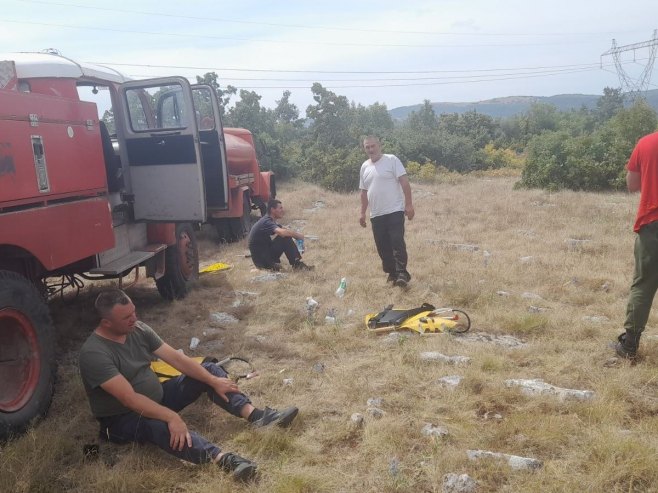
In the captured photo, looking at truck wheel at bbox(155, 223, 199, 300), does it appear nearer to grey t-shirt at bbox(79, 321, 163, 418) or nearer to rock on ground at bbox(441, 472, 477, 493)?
grey t-shirt at bbox(79, 321, 163, 418)

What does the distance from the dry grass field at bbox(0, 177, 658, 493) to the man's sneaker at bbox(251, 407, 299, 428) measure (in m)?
0.07

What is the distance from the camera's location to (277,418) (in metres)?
3.24

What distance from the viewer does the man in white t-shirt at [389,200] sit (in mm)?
6125

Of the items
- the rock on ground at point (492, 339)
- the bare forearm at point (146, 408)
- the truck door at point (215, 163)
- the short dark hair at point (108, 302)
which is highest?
the truck door at point (215, 163)

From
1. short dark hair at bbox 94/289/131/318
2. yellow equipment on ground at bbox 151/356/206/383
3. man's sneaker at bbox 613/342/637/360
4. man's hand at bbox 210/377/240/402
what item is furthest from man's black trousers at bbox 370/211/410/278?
short dark hair at bbox 94/289/131/318

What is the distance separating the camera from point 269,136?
20562 millimetres

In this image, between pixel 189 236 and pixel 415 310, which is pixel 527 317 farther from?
pixel 189 236

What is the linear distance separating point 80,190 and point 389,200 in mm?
3235

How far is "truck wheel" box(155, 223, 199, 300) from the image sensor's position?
20.4 feet

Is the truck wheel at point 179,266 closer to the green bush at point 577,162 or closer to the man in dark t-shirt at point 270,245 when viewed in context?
the man in dark t-shirt at point 270,245

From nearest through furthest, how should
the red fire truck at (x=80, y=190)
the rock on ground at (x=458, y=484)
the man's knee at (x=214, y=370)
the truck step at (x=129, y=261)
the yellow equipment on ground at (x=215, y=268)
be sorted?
1. the rock on ground at (x=458, y=484)
2. the red fire truck at (x=80, y=190)
3. the man's knee at (x=214, y=370)
4. the truck step at (x=129, y=261)
5. the yellow equipment on ground at (x=215, y=268)

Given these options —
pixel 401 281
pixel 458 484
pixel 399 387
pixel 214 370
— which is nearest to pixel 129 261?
pixel 214 370

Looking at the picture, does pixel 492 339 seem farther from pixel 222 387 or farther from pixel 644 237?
pixel 222 387

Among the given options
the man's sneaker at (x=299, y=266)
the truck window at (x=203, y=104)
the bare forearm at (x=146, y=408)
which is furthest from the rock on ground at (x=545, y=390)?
the truck window at (x=203, y=104)
